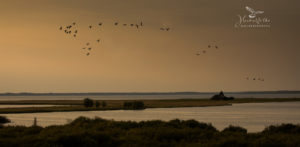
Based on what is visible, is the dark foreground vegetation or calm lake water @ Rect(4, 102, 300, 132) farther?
calm lake water @ Rect(4, 102, 300, 132)

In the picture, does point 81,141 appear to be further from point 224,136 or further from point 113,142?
point 224,136

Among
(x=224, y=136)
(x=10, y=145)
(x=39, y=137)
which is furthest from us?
(x=224, y=136)

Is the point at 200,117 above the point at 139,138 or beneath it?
beneath

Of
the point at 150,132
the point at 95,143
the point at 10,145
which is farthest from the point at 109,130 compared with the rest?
the point at 10,145

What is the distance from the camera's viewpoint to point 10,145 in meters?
32.0

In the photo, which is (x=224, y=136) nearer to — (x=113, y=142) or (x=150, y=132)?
(x=150, y=132)

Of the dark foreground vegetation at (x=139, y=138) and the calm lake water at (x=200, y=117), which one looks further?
the calm lake water at (x=200, y=117)

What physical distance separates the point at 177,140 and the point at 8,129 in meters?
12.2

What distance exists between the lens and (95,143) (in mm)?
33438

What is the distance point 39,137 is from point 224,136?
1212 centimetres

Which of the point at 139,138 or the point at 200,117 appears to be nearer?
the point at 139,138

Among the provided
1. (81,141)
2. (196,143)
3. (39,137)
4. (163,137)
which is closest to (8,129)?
(39,137)

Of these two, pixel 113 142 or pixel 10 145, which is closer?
pixel 10 145

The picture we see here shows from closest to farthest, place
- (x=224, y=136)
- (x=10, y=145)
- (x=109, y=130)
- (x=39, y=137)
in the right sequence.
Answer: (x=10, y=145)
(x=39, y=137)
(x=224, y=136)
(x=109, y=130)
